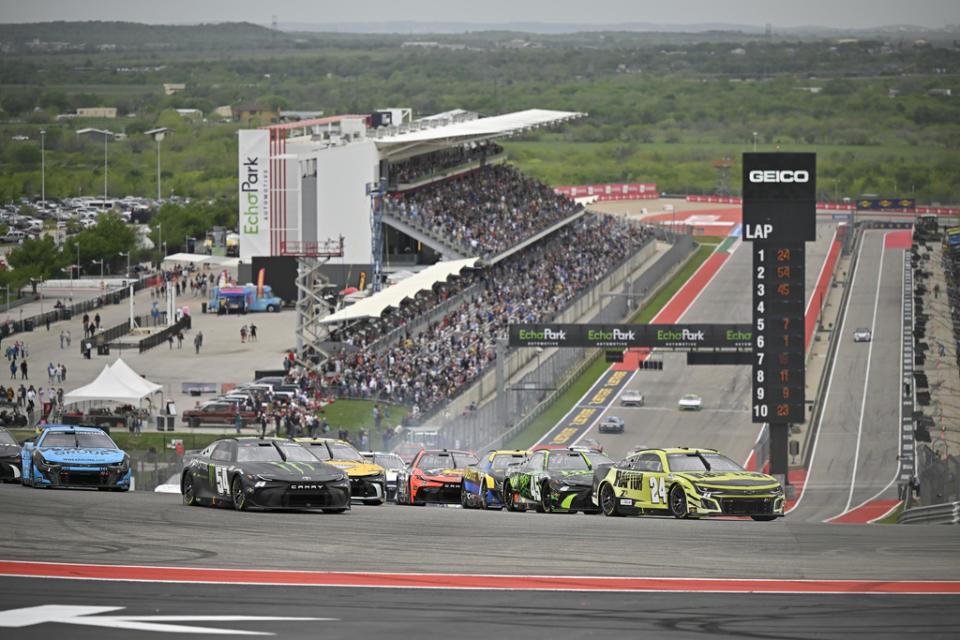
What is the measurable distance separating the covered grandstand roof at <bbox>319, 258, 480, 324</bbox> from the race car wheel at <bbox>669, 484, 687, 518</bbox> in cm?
3988

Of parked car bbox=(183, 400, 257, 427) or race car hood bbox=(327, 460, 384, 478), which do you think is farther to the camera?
parked car bbox=(183, 400, 257, 427)

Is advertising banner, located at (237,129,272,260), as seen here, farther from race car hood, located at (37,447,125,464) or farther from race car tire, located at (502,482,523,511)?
race car tire, located at (502,482,523,511)

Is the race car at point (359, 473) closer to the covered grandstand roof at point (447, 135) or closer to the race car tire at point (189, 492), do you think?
the race car tire at point (189, 492)

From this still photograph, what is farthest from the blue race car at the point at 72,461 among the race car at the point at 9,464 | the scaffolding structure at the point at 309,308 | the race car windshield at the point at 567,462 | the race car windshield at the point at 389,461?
the scaffolding structure at the point at 309,308

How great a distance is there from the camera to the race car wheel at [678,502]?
890 inches

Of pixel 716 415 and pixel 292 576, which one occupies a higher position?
pixel 292 576

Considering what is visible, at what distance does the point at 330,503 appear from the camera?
21.5 metres

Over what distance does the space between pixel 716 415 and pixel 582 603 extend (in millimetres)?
53242

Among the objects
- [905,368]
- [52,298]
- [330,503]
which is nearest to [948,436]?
[905,368]

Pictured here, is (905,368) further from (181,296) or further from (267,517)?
(267,517)

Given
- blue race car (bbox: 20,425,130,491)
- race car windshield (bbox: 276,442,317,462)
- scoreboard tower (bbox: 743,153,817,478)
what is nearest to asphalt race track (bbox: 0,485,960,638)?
race car windshield (bbox: 276,442,317,462)

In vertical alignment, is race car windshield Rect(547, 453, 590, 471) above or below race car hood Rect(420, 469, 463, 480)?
above

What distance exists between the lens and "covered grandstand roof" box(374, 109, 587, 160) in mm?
82875

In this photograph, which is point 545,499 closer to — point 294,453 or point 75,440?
point 294,453
